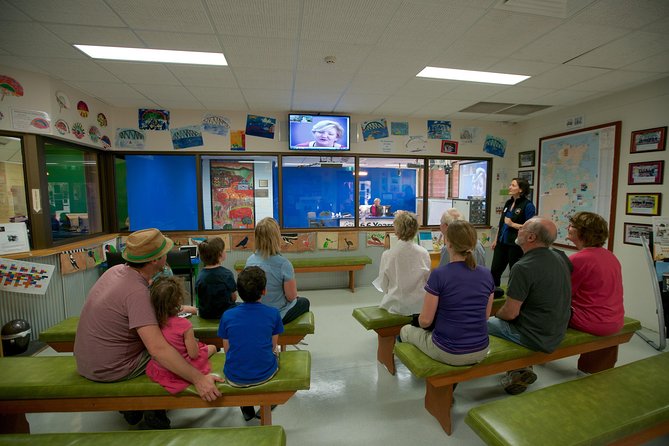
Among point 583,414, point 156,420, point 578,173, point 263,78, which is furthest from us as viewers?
point 578,173

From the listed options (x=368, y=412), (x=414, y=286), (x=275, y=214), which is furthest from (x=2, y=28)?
(x=368, y=412)

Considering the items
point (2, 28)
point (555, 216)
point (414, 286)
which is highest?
point (2, 28)

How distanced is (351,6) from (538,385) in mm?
3120

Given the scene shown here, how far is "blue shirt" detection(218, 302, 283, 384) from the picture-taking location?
1.67 metres

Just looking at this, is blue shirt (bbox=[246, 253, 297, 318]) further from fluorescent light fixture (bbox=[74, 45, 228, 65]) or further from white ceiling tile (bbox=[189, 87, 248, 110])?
white ceiling tile (bbox=[189, 87, 248, 110])

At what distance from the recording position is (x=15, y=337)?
2.82 meters

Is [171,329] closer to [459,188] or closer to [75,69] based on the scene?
[75,69]

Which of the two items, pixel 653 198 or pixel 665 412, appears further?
pixel 653 198

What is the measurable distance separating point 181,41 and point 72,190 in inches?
106

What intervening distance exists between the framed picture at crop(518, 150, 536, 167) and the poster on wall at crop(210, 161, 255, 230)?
4487 millimetres

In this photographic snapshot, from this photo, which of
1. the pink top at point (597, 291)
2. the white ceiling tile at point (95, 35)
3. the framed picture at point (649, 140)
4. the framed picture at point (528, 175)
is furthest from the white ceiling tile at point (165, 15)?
the framed picture at point (528, 175)

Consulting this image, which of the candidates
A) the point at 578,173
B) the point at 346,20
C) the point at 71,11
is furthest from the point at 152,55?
the point at 578,173

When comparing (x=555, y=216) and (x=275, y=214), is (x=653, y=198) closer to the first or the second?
(x=555, y=216)

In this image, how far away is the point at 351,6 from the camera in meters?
2.06
